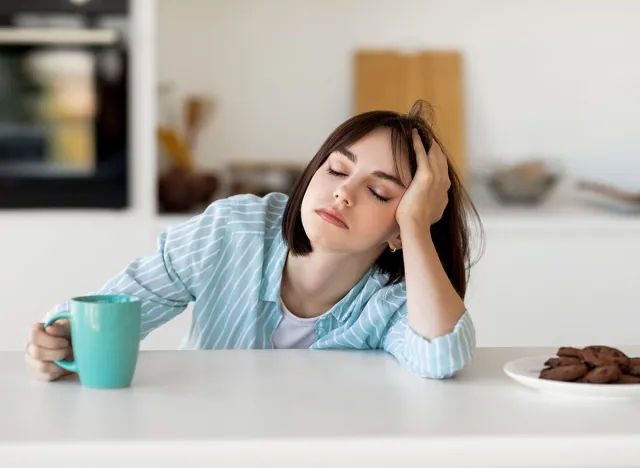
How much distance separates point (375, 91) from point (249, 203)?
5.79 feet

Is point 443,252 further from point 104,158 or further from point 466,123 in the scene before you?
point 466,123

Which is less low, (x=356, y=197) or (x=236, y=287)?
(x=356, y=197)

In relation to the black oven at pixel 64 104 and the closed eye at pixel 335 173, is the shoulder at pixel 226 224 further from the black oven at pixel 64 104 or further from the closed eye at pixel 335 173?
the black oven at pixel 64 104

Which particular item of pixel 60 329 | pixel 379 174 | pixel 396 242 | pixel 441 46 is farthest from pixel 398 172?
pixel 441 46

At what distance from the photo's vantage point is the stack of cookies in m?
1.11

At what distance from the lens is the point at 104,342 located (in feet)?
3.63

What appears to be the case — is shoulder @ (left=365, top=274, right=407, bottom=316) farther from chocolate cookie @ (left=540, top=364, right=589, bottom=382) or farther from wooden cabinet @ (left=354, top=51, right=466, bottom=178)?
wooden cabinet @ (left=354, top=51, right=466, bottom=178)

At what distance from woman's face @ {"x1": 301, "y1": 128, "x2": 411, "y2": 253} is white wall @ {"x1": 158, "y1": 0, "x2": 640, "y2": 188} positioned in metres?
1.89

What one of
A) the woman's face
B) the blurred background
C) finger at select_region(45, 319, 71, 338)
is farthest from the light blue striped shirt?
the blurred background

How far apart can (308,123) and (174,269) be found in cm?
187

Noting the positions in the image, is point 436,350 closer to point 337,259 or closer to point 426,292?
point 426,292

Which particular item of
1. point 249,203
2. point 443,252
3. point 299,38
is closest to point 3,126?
point 299,38

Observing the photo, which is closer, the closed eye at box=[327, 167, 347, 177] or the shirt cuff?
the shirt cuff

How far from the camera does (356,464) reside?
90 cm
